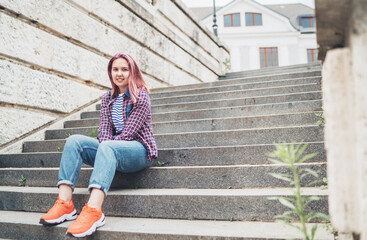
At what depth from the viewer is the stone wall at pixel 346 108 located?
92cm

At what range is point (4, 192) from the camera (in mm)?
2871

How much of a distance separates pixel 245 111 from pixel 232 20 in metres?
23.0

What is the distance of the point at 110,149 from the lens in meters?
2.39

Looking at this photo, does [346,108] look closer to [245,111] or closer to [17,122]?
[245,111]

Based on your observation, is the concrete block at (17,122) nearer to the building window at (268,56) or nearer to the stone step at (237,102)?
the stone step at (237,102)

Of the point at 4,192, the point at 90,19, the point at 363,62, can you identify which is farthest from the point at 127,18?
the point at 363,62

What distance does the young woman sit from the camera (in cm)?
217

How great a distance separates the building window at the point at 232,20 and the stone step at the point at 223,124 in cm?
2303

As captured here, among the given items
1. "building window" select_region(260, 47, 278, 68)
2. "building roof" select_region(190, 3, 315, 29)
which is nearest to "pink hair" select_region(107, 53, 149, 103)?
"building window" select_region(260, 47, 278, 68)

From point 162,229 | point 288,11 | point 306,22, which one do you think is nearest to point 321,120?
point 162,229

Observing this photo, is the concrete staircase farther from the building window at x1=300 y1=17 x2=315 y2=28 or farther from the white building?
the building window at x1=300 y1=17 x2=315 y2=28

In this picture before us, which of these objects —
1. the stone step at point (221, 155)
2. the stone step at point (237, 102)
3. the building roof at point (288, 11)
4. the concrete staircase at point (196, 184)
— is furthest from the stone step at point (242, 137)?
the building roof at point (288, 11)

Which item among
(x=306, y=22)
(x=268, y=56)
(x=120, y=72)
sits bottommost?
(x=120, y=72)

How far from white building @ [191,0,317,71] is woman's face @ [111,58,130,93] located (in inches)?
900
